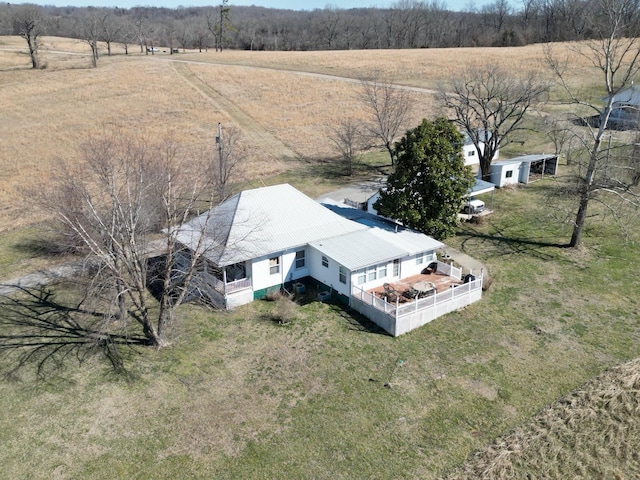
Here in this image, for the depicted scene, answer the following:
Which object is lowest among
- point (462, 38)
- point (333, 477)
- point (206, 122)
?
point (333, 477)

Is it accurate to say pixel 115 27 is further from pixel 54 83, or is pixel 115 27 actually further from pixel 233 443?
pixel 233 443

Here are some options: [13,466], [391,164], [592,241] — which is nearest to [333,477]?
[13,466]

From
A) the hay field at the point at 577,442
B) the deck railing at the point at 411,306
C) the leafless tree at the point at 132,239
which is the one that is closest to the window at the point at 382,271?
the deck railing at the point at 411,306

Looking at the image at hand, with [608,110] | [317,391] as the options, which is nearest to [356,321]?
[317,391]

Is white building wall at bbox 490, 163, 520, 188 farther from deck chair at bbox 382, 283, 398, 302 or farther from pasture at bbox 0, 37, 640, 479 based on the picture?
deck chair at bbox 382, 283, 398, 302

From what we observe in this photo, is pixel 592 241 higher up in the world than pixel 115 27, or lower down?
lower down

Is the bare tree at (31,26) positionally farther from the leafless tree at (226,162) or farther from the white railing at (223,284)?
the white railing at (223,284)

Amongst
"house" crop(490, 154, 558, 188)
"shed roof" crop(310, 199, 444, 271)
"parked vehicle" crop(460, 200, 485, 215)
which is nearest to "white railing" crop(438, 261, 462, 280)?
"shed roof" crop(310, 199, 444, 271)

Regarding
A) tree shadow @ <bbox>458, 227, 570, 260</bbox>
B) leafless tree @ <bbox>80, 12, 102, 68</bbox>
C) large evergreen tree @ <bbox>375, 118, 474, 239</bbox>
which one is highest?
leafless tree @ <bbox>80, 12, 102, 68</bbox>
